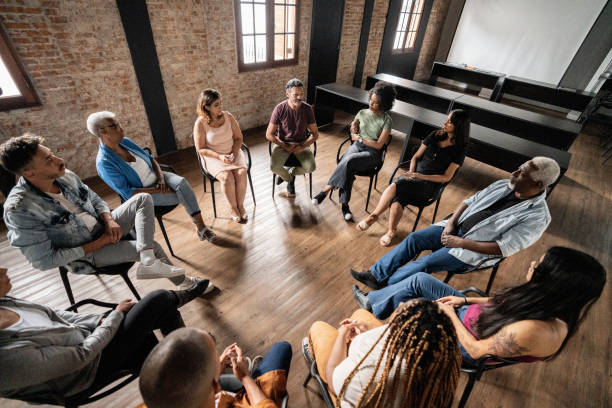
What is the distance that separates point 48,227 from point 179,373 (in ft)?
4.28

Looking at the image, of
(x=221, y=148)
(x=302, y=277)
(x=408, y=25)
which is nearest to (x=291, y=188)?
(x=221, y=148)

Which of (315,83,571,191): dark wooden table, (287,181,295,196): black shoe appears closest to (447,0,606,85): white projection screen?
(315,83,571,191): dark wooden table

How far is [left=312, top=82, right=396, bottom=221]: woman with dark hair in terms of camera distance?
9.29 ft

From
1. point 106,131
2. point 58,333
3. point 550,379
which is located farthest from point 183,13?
point 550,379

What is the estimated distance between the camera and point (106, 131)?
192cm

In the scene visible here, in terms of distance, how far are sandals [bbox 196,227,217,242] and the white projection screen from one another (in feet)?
29.0

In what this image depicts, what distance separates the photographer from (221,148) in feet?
8.87

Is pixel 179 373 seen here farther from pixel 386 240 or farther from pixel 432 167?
pixel 432 167

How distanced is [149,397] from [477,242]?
196cm

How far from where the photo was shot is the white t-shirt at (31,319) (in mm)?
1055

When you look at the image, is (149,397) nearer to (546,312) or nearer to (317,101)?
(546,312)

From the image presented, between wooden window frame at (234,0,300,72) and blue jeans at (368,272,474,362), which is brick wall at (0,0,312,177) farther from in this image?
blue jeans at (368,272,474,362)

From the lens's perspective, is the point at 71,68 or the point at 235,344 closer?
the point at 235,344

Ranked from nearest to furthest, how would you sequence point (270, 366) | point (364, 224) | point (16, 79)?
point (270, 366), point (16, 79), point (364, 224)
